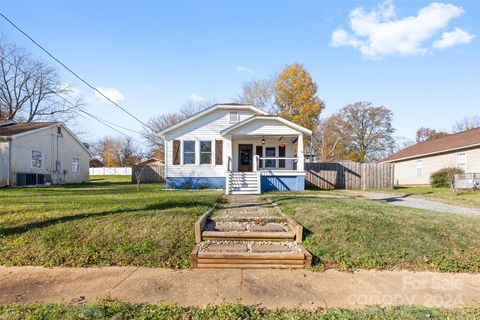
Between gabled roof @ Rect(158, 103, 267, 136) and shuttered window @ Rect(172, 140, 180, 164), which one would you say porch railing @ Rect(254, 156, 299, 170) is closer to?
gabled roof @ Rect(158, 103, 267, 136)

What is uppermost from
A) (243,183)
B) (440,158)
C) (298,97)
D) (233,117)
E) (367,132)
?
(298,97)

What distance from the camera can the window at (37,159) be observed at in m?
18.5

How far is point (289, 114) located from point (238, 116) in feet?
54.6

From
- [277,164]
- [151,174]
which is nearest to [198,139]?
[277,164]

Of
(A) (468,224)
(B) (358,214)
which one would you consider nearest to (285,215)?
(B) (358,214)

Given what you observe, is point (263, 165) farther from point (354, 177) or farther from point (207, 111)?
point (354, 177)

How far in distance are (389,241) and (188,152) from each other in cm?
1244

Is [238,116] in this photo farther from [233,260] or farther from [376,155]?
[376,155]

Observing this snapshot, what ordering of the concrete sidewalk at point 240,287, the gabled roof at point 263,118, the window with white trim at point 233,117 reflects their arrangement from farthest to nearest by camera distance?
the window with white trim at point 233,117 < the gabled roof at point 263,118 < the concrete sidewalk at point 240,287

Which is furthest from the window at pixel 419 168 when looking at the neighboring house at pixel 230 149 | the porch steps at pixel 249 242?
the porch steps at pixel 249 242

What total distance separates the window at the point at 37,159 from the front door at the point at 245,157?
1401cm

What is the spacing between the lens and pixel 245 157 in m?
17.3

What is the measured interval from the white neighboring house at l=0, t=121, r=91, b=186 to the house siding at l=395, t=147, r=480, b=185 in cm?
2985

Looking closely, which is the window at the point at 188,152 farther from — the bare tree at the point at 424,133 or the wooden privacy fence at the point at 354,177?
the bare tree at the point at 424,133
